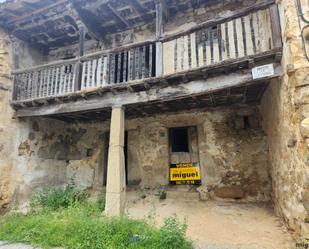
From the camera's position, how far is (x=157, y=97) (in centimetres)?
484

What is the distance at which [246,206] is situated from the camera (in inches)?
214

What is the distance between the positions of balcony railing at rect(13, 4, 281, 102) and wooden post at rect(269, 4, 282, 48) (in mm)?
20

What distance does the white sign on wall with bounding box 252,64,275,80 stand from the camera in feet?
12.9

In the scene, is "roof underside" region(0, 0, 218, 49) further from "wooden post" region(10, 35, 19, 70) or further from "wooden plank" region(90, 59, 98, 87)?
"wooden plank" region(90, 59, 98, 87)

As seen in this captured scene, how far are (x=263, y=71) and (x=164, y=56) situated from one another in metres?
2.30

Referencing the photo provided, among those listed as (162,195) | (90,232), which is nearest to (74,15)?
(90,232)

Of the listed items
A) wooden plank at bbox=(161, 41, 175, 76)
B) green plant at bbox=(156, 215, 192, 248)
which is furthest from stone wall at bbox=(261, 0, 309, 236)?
wooden plank at bbox=(161, 41, 175, 76)

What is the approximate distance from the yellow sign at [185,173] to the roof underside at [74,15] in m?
4.36

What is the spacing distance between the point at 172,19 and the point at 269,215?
224 inches

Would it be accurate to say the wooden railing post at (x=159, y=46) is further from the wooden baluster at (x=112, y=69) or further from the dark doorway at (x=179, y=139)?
the dark doorway at (x=179, y=139)

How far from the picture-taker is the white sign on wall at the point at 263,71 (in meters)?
3.93

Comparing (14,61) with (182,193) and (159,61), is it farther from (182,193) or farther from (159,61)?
(182,193)

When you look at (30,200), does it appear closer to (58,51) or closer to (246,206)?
(58,51)

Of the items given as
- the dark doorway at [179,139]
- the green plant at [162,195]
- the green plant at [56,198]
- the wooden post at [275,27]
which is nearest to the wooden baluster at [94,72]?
the dark doorway at [179,139]
